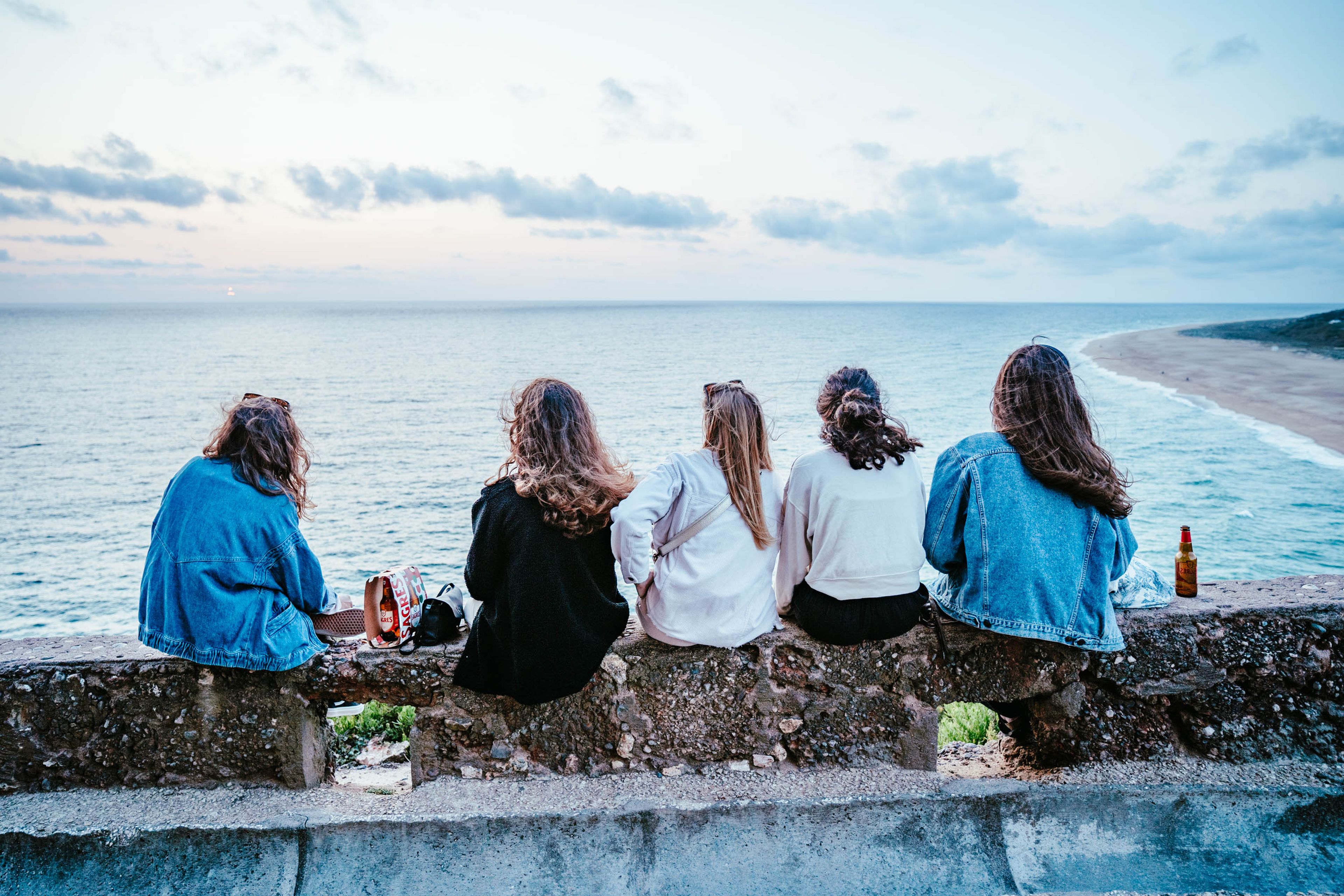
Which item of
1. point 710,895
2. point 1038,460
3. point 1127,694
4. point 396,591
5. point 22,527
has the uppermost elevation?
point 1038,460

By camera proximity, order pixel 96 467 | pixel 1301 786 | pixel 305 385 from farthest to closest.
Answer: pixel 305 385 → pixel 96 467 → pixel 1301 786

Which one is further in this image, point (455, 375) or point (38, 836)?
point (455, 375)

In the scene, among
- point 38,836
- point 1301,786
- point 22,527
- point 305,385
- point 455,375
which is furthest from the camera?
point 455,375

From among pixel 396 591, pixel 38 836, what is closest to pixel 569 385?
pixel 396 591

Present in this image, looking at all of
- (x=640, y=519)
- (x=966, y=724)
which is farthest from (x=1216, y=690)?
(x=966, y=724)

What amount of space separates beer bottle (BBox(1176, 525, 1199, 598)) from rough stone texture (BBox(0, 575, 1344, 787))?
0.12 metres

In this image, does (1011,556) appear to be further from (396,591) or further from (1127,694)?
(396,591)

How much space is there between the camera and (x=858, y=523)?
323cm

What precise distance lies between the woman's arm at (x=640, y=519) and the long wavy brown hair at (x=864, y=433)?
700 millimetres

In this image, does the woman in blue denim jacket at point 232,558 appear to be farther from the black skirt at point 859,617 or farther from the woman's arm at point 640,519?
the black skirt at point 859,617

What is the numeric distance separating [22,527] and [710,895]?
961 inches

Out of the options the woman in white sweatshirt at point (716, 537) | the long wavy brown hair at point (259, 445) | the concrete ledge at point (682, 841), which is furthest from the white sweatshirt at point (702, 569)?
the long wavy brown hair at point (259, 445)

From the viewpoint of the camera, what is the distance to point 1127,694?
3465mm

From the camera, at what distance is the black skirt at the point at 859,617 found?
3.30 metres
